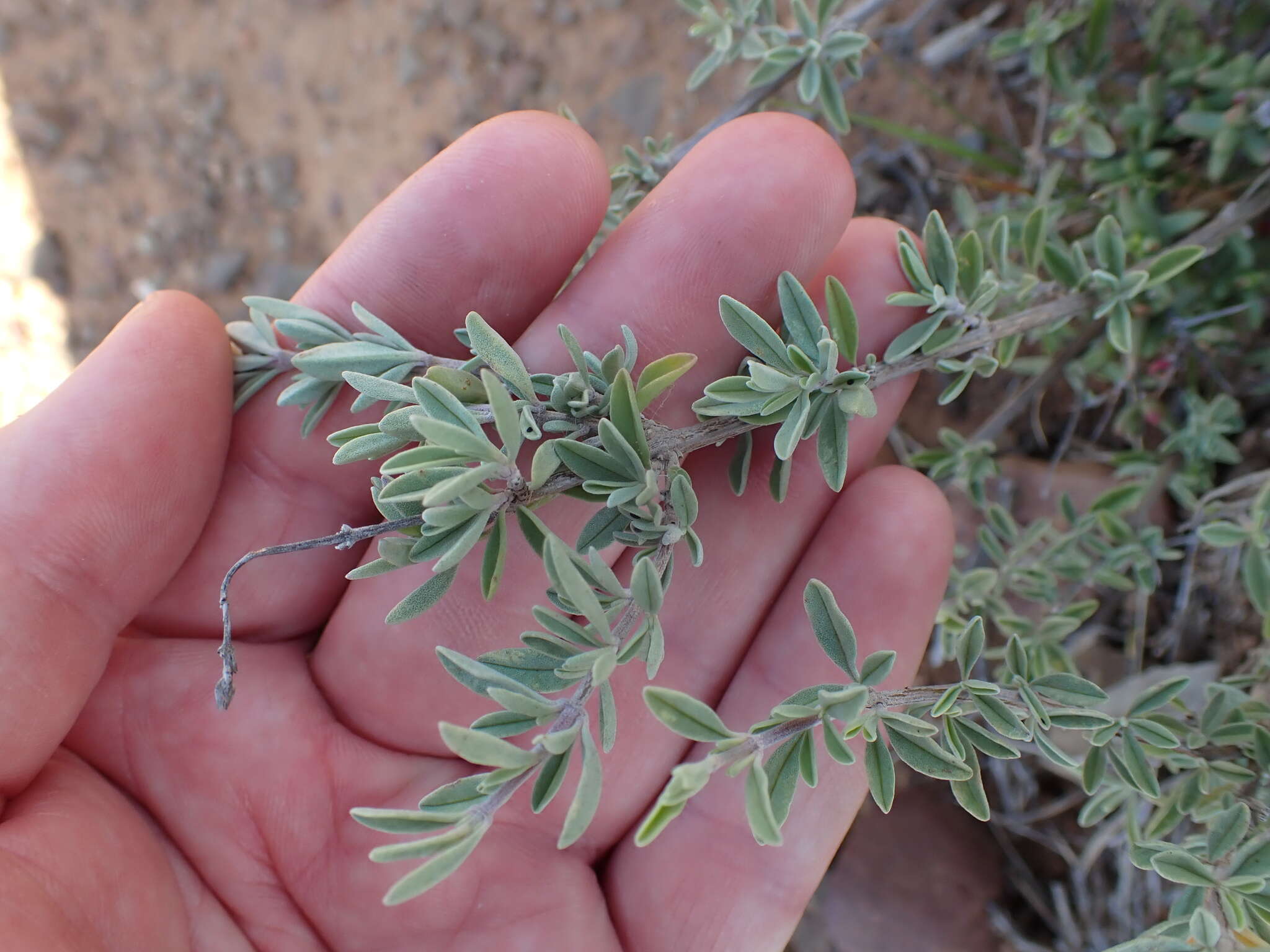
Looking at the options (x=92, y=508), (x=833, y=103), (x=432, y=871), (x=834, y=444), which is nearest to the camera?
(x=432, y=871)

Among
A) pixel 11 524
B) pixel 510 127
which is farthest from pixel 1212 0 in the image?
pixel 11 524

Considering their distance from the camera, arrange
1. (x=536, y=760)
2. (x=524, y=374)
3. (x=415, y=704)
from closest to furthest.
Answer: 1. (x=536, y=760)
2. (x=524, y=374)
3. (x=415, y=704)

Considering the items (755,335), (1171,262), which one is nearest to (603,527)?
(755,335)

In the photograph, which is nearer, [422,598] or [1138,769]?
[422,598]

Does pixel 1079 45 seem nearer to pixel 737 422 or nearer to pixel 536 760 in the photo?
pixel 737 422

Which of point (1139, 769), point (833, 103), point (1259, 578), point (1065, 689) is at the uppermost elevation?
point (833, 103)

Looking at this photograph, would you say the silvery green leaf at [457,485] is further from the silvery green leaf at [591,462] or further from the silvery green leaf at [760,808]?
the silvery green leaf at [760,808]

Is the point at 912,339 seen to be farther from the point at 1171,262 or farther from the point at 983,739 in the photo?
the point at 983,739
